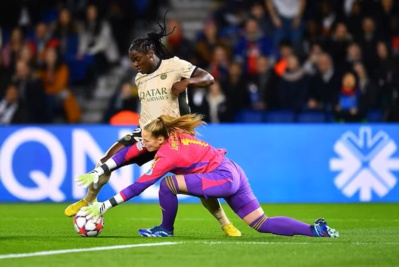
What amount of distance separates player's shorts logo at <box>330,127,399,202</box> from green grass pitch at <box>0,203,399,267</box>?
2363 millimetres

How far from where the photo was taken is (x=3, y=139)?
16.8 meters

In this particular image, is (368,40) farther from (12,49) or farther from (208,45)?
(12,49)

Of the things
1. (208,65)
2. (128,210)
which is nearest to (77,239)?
(128,210)

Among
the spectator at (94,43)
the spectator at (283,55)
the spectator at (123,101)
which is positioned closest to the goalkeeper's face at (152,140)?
the spectator at (123,101)

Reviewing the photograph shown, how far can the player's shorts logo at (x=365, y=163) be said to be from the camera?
1638cm

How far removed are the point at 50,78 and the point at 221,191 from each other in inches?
396

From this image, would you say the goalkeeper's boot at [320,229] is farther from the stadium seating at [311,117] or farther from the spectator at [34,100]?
the spectator at [34,100]

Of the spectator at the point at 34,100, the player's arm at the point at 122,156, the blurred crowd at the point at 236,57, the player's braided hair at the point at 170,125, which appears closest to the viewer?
the player's braided hair at the point at 170,125

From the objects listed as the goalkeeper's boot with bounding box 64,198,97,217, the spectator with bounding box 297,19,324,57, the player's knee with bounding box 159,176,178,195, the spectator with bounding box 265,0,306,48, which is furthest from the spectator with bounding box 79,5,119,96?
the player's knee with bounding box 159,176,178,195

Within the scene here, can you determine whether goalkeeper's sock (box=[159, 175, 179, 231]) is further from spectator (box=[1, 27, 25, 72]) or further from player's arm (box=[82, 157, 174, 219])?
spectator (box=[1, 27, 25, 72])

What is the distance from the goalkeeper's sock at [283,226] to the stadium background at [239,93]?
6549 mm

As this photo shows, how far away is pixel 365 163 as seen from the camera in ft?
53.7

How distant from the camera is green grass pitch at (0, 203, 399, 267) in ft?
26.9

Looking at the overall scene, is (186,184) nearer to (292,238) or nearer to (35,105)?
(292,238)
